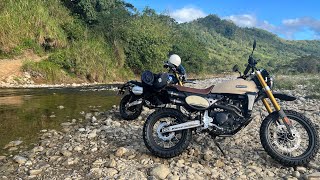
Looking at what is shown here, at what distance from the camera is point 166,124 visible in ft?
18.4

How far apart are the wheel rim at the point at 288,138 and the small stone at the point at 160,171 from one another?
187 cm

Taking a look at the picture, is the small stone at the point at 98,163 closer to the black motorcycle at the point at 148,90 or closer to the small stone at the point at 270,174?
the black motorcycle at the point at 148,90

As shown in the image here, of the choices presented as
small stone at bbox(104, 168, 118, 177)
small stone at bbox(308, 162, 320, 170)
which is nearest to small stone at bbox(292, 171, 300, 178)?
small stone at bbox(308, 162, 320, 170)

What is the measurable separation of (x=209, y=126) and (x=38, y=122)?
5154mm

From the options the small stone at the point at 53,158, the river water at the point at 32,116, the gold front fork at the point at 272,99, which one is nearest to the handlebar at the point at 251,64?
the gold front fork at the point at 272,99

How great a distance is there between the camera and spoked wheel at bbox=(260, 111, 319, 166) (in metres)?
5.14

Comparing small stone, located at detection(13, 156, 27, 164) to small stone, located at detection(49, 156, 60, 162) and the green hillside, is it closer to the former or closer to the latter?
small stone, located at detection(49, 156, 60, 162)

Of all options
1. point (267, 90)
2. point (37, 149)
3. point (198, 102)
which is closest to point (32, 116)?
point (37, 149)

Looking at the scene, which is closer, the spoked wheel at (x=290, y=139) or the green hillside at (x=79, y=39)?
the spoked wheel at (x=290, y=139)

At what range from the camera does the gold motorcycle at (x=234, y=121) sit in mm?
5262

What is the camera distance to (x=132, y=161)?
5301 millimetres

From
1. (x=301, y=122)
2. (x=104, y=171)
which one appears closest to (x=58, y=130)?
(x=104, y=171)

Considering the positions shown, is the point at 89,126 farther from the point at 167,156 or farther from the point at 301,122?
the point at 301,122

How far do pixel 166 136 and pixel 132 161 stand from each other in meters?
0.76
